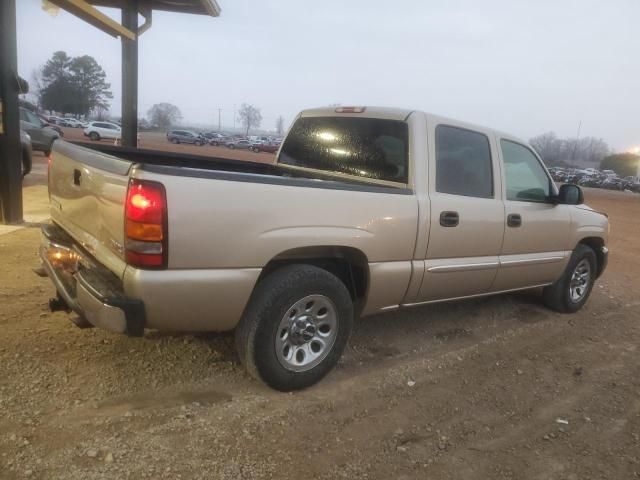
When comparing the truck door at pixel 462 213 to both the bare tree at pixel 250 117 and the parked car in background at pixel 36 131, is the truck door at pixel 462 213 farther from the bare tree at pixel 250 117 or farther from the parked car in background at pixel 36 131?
the bare tree at pixel 250 117

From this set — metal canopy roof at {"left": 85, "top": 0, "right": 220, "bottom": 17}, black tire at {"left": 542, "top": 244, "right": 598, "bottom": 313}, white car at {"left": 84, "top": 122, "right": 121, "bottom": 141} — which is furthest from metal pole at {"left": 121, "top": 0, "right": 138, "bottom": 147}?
white car at {"left": 84, "top": 122, "right": 121, "bottom": 141}

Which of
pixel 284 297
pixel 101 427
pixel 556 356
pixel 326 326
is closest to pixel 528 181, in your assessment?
pixel 556 356

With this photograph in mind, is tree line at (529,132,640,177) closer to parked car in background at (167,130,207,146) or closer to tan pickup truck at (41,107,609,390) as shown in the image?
parked car in background at (167,130,207,146)

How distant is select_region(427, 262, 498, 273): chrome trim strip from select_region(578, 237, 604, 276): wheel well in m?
1.86

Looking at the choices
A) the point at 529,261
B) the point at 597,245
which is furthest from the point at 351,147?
the point at 597,245

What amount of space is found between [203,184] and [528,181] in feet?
10.6

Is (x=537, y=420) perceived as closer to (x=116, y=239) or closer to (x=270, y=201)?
(x=270, y=201)

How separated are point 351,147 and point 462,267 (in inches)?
51.0

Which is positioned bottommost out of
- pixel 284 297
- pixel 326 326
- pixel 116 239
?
pixel 326 326

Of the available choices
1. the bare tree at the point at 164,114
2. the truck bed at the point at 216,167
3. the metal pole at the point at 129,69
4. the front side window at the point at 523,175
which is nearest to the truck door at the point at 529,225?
the front side window at the point at 523,175

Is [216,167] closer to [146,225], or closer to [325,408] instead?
[146,225]

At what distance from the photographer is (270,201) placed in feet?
9.27

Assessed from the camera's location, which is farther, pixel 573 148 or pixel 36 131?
pixel 573 148

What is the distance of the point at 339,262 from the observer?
356 cm
